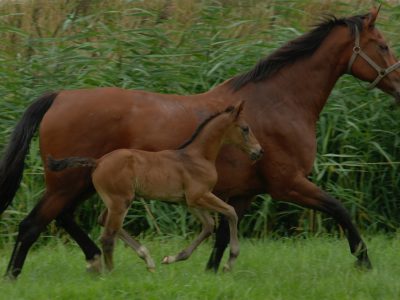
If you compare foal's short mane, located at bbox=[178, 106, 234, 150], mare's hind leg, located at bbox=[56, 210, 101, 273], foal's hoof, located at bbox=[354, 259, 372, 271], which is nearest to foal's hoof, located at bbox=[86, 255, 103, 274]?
mare's hind leg, located at bbox=[56, 210, 101, 273]

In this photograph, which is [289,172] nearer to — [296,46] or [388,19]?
[296,46]

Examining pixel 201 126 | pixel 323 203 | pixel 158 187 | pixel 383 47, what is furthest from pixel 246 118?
pixel 383 47

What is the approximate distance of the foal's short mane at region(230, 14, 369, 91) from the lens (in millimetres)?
7355

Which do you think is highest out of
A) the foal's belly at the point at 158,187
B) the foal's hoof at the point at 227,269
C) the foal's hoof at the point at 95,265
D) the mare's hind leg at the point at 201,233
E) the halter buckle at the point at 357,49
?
the halter buckle at the point at 357,49

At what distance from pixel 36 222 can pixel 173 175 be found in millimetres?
1032

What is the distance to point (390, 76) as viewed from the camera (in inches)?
289

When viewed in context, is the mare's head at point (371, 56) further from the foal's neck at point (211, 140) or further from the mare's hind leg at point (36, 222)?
the mare's hind leg at point (36, 222)

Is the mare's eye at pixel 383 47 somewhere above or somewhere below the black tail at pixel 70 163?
above

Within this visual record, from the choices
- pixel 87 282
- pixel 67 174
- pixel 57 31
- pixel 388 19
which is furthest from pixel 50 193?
pixel 388 19

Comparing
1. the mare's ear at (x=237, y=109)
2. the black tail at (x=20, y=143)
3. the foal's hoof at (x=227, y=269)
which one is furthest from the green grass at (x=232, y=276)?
the mare's ear at (x=237, y=109)

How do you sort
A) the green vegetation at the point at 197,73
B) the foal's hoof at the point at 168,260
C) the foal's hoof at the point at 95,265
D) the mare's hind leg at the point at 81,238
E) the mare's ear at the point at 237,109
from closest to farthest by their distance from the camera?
the foal's hoof at the point at 168,260, the foal's hoof at the point at 95,265, the mare's ear at the point at 237,109, the mare's hind leg at the point at 81,238, the green vegetation at the point at 197,73

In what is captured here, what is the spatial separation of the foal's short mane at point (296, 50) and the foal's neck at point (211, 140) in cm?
71

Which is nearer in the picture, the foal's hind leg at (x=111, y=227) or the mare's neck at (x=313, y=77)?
the foal's hind leg at (x=111, y=227)

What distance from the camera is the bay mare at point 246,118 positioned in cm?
673
